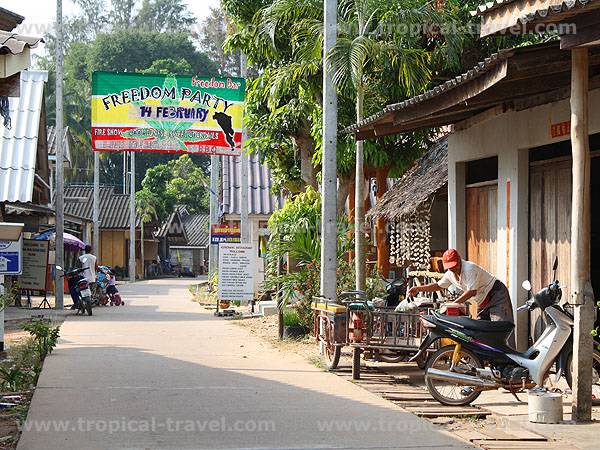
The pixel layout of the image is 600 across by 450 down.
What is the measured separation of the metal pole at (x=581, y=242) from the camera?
9.25 metres

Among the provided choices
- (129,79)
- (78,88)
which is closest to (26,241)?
(129,79)

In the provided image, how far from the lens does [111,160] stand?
78.5 meters

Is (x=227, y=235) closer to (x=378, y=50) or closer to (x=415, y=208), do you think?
(x=415, y=208)

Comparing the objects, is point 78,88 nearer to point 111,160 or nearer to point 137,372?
point 111,160

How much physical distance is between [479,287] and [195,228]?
227 ft

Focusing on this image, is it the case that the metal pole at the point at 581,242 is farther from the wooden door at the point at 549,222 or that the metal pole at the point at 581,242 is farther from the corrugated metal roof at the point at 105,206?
the corrugated metal roof at the point at 105,206

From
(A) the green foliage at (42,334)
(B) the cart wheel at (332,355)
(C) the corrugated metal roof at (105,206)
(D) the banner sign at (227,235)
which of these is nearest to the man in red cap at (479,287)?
(B) the cart wheel at (332,355)

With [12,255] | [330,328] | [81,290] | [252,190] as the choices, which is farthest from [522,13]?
[252,190]

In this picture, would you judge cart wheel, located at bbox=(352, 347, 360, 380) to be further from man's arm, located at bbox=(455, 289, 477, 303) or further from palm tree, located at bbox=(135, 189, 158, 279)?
palm tree, located at bbox=(135, 189, 158, 279)

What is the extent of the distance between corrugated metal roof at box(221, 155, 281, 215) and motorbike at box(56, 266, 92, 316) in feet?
27.9

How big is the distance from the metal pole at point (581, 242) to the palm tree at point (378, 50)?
670 cm

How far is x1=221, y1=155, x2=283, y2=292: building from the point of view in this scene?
33.8 m

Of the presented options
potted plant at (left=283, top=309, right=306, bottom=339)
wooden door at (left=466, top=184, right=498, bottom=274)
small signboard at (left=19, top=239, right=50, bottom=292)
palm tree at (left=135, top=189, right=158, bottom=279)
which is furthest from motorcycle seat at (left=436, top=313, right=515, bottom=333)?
palm tree at (left=135, top=189, right=158, bottom=279)

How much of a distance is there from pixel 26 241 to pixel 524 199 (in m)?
18.8
